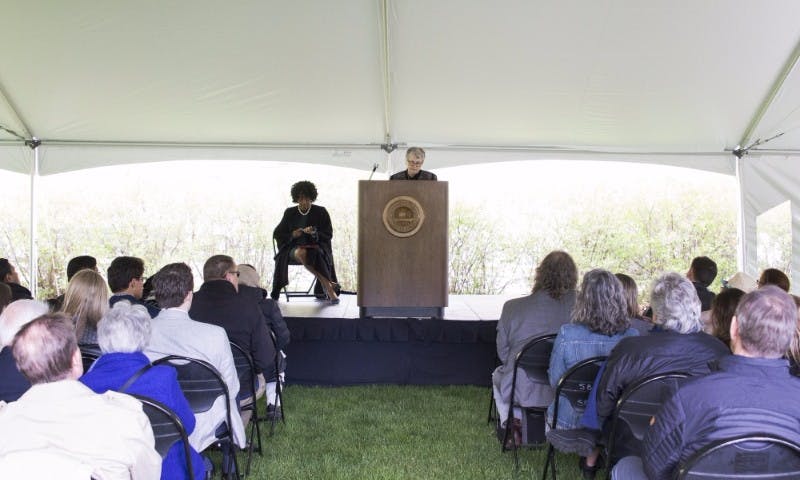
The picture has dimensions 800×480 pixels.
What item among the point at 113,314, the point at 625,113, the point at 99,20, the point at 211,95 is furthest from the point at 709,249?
the point at 113,314

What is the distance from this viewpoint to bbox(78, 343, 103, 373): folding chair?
2631 millimetres

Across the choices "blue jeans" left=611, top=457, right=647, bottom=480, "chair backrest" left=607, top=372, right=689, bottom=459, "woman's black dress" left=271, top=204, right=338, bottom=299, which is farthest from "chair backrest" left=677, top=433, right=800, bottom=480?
"woman's black dress" left=271, top=204, right=338, bottom=299

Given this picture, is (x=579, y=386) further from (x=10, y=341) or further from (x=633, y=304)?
(x=10, y=341)

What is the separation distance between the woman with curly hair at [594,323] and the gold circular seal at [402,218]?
2.07 meters

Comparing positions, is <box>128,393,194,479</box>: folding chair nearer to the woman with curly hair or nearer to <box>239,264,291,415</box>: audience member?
the woman with curly hair

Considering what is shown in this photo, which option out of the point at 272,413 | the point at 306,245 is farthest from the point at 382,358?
the point at 306,245

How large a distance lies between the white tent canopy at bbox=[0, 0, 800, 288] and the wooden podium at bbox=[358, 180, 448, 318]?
1409mm

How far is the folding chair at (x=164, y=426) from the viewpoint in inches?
71.4

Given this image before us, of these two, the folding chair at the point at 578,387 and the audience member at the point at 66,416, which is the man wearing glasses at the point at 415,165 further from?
the audience member at the point at 66,416

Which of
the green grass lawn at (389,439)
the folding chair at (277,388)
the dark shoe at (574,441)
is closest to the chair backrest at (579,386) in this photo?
the dark shoe at (574,441)

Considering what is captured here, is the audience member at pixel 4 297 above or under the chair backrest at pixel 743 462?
above

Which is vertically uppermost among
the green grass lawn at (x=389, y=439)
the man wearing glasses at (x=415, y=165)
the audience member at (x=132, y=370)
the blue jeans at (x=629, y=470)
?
the man wearing glasses at (x=415, y=165)

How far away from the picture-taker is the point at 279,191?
358 inches

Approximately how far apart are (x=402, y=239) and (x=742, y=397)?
3255mm
